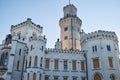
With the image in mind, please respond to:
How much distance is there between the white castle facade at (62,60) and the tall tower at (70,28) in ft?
27.8

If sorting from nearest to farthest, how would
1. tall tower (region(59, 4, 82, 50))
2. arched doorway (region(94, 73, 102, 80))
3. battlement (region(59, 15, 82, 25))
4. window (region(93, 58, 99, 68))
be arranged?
arched doorway (region(94, 73, 102, 80)) < window (region(93, 58, 99, 68)) < tall tower (region(59, 4, 82, 50)) < battlement (region(59, 15, 82, 25))

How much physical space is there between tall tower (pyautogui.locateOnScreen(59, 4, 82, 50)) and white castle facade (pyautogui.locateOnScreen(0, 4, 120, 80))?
848 centimetres

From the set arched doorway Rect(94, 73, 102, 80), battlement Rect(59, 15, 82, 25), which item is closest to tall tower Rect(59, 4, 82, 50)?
battlement Rect(59, 15, 82, 25)

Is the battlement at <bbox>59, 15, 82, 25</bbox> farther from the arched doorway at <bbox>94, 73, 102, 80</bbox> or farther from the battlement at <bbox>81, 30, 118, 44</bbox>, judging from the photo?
the arched doorway at <bbox>94, 73, 102, 80</bbox>

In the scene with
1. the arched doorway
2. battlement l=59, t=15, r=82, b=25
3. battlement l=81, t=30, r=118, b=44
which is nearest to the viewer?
the arched doorway

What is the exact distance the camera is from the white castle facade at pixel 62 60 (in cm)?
3241

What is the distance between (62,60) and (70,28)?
1576cm

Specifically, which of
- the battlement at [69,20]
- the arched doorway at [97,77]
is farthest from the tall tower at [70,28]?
the arched doorway at [97,77]

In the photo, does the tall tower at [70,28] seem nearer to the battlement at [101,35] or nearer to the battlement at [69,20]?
the battlement at [69,20]

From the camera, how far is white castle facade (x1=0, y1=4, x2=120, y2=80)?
106ft

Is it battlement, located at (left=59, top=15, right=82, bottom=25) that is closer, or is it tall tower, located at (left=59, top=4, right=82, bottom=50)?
tall tower, located at (left=59, top=4, right=82, bottom=50)

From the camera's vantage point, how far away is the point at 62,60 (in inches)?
1399

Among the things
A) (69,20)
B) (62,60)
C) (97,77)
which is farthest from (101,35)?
(69,20)

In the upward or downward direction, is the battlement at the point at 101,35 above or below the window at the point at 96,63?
above
